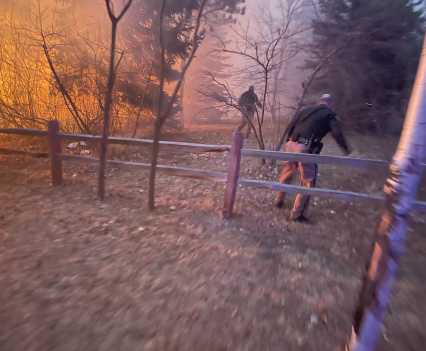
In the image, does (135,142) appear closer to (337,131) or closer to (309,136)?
Result: (309,136)

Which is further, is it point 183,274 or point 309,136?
point 309,136

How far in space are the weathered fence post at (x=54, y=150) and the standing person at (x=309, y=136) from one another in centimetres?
428

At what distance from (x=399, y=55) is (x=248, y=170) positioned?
9.48m

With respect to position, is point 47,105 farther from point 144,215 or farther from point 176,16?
point 144,215

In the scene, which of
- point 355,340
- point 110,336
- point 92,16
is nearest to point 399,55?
point 92,16

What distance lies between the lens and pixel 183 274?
309 cm

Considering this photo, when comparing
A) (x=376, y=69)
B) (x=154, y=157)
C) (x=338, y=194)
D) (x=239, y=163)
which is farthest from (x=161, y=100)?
(x=376, y=69)

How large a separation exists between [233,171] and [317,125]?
148 cm

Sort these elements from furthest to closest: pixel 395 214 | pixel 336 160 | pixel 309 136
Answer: pixel 309 136
pixel 336 160
pixel 395 214

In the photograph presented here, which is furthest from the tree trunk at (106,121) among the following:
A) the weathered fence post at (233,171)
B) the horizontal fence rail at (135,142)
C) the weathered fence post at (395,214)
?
the weathered fence post at (395,214)

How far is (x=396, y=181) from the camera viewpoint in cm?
161

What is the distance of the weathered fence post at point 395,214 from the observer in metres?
1.55

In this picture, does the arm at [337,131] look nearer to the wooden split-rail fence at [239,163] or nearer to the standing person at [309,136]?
the standing person at [309,136]

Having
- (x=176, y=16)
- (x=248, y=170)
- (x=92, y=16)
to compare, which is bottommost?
(x=248, y=170)
